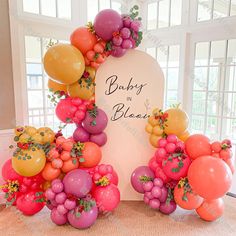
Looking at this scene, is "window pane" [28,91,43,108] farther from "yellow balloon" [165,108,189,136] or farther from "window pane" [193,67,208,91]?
"window pane" [193,67,208,91]

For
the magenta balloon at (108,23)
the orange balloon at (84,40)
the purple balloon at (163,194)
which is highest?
the magenta balloon at (108,23)

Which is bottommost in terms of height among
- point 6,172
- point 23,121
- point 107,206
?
point 107,206

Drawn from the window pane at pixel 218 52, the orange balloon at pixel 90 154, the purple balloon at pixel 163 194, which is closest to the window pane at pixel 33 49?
the orange balloon at pixel 90 154

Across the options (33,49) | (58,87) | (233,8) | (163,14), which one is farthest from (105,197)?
(163,14)

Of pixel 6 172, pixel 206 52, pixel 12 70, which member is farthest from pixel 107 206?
pixel 206 52

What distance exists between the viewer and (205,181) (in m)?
1.62

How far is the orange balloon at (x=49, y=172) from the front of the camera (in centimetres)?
182

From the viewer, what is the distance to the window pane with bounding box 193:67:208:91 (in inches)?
113

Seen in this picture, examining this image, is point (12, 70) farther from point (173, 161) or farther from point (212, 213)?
point (212, 213)

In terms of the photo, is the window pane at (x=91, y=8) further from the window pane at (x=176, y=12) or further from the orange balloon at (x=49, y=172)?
the orange balloon at (x=49, y=172)

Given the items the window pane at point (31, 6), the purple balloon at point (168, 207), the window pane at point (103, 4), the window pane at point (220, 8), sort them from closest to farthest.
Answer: the purple balloon at point (168, 207), the window pane at point (31, 6), the window pane at point (220, 8), the window pane at point (103, 4)

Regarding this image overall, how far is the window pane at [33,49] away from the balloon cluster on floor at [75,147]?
699 mm

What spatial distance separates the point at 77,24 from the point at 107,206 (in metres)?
1.99

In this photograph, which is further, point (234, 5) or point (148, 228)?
point (234, 5)
